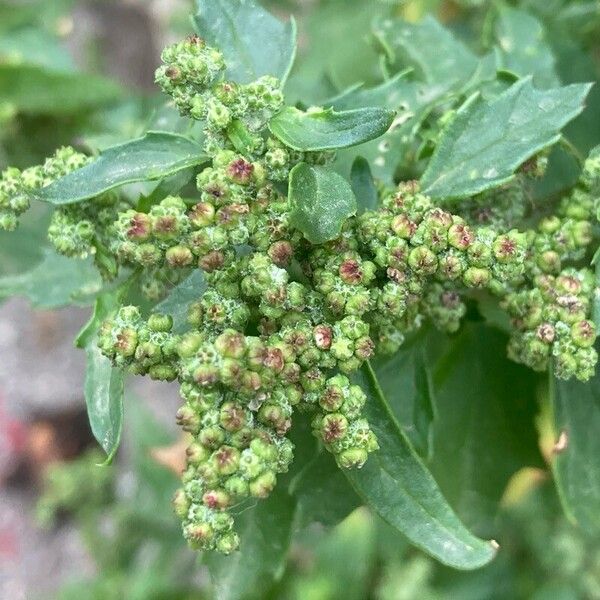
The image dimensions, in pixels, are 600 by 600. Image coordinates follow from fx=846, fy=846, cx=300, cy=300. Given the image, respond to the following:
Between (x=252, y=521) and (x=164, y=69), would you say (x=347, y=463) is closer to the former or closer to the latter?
(x=252, y=521)

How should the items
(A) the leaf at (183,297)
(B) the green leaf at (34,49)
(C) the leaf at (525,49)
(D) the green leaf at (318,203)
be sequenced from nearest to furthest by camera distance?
(D) the green leaf at (318,203) → (A) the leaf at (183,297) → (C) the leaf at (525,49) → (B) the green leaf at (34,49)

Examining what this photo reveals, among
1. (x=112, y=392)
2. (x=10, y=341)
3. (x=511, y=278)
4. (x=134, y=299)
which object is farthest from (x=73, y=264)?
(x=10, y=341)

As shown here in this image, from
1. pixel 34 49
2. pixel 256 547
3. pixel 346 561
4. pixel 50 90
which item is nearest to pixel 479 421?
pixel 256 547

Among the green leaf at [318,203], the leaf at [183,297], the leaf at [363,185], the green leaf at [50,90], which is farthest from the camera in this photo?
the green leaf at [50,90]

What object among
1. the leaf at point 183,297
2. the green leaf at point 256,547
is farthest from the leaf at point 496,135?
the green leaf at point 256,547

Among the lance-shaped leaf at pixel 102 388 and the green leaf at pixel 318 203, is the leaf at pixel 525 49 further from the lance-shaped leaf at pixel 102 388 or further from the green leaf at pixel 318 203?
the lance-shaped leaf at pixel 102 388

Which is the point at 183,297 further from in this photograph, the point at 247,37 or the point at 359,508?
the point at 359,508

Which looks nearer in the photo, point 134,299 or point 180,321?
point 180,321
